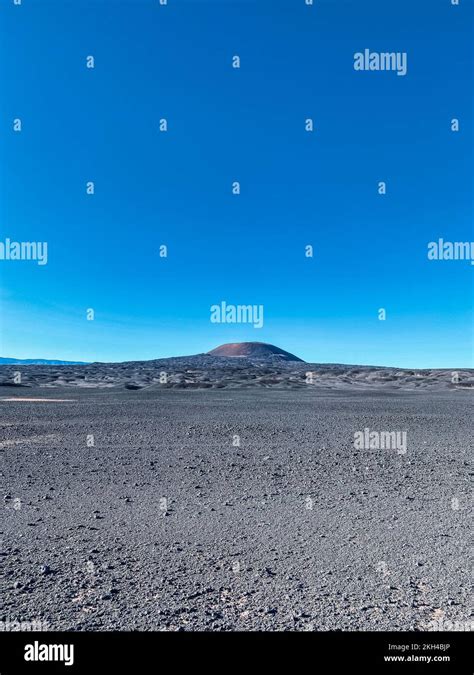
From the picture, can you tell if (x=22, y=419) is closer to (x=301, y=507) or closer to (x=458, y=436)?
(x=301, y=507)

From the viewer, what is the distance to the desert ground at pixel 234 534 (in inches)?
160

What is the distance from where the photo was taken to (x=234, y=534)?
19.0ft

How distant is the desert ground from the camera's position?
405cm

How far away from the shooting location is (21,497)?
7359 mm
